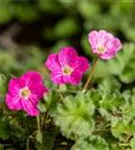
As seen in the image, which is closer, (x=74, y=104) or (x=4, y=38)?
(x=74, y=104)

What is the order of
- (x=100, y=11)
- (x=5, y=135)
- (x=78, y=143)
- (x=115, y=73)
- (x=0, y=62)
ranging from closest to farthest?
(x=78, y=143), (x=5, y=135), (x=115, y=73), (x=0, y=62), (x=100, y=11)

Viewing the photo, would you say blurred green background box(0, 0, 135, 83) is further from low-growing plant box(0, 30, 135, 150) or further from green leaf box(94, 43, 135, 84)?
low-growing plant box(0, 30, 135, 150)

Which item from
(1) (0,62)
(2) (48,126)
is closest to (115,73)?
(2) (48,126)

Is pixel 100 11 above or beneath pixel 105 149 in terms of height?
above

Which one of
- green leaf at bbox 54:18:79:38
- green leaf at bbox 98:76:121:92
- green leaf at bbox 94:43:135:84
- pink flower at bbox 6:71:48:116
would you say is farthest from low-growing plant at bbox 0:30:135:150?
green leaf at bbox 54:18:79:38

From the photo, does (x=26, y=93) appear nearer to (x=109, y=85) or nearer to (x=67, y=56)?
(x=67, y=56)

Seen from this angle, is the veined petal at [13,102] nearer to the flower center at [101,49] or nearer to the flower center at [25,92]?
the flower center at [25,92]

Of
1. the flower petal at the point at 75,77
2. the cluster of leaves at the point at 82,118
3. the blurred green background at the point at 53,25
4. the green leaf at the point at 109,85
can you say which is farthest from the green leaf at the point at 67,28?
the flower petal at the point at 75,77

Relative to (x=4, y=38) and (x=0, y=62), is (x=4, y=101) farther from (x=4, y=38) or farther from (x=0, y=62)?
(x=4, y=38)
